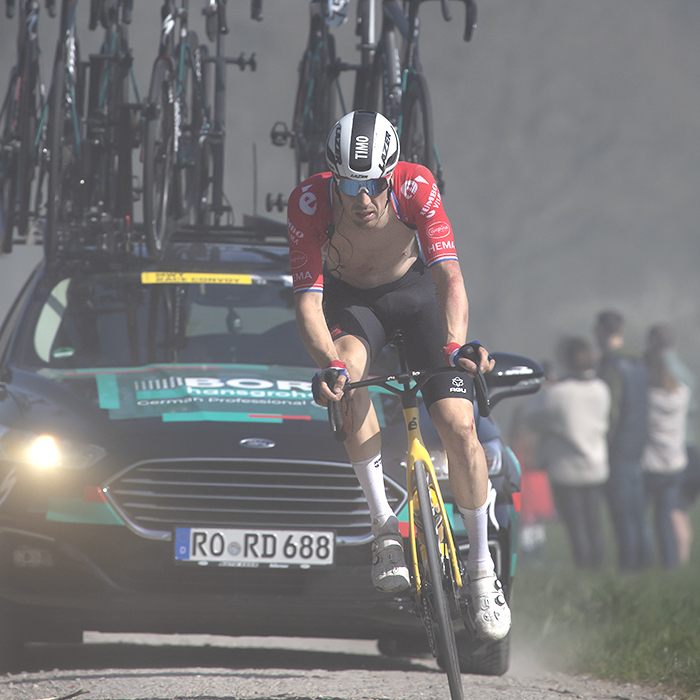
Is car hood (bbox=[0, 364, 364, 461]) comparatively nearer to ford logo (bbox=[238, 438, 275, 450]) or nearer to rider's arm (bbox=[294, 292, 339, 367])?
ford logo (bbox=[238, 438, 275, 450])

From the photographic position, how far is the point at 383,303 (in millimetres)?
4742

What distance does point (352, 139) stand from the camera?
4.29 metres

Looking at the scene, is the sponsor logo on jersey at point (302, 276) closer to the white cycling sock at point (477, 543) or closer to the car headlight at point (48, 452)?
the white cycling sock at point (477, 543)

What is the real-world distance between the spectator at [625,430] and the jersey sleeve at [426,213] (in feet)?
22.5

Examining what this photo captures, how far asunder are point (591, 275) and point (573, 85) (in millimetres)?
7406

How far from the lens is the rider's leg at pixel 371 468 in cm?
449

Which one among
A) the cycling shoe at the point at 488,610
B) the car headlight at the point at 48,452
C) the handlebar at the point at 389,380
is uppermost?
the handlebar at the point at 389,380

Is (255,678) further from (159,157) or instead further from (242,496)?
(159,157)

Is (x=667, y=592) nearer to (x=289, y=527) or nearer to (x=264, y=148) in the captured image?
(x=289, y=527)

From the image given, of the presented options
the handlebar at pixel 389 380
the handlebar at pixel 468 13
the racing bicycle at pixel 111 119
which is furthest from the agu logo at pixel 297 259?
the handlebar at pixel 468 13

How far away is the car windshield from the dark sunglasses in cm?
195

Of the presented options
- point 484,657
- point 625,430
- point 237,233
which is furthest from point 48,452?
point 625,430

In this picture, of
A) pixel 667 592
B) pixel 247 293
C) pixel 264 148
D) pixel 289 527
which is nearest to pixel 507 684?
pixel 289 527

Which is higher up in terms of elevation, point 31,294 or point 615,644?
point 31,294
